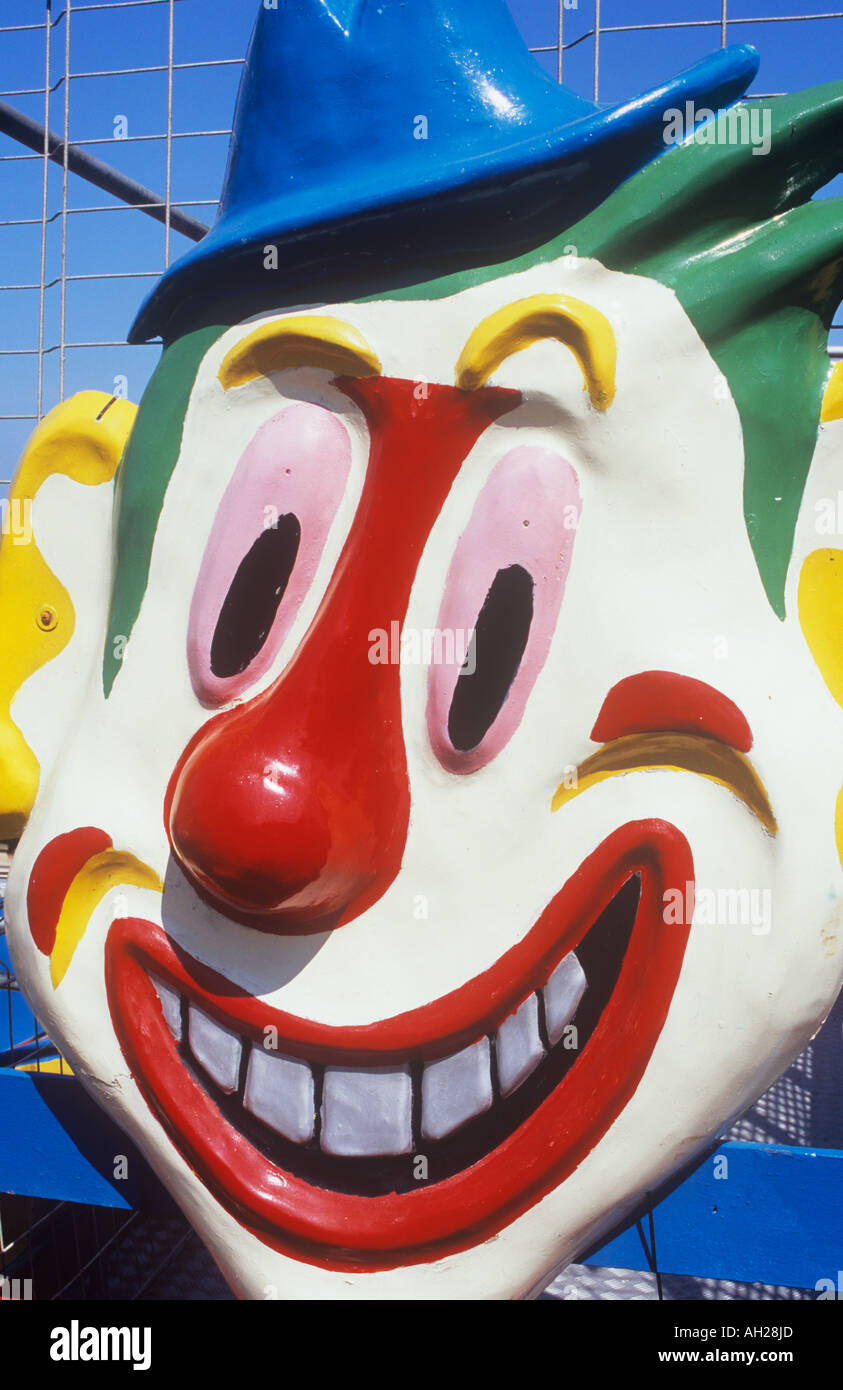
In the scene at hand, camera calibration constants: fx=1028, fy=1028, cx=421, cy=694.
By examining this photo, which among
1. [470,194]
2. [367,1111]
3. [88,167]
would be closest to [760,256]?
[470,194]

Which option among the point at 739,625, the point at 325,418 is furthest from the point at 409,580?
the point at 739,625

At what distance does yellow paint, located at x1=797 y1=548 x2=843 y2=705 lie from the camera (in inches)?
34.9

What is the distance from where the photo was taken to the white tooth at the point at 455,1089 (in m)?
0.92

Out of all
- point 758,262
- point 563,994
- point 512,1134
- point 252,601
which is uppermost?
point 758,262

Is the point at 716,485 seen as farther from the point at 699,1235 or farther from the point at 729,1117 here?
the point at 699,1235

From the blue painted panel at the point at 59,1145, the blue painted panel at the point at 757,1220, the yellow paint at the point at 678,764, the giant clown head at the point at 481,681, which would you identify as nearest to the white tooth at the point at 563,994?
the giant clown head at the point at 481,681

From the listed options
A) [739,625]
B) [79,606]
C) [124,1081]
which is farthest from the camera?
[79,606]

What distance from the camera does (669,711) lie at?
0.87 meters

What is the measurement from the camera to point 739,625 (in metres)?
0.88

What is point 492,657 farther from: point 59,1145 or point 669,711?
point 59,1145

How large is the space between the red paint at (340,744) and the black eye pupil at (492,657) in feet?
0.19

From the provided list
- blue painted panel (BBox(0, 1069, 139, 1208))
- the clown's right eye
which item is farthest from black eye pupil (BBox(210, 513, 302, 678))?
blue painted panel (BBox(0, 1069, 139, 1208))

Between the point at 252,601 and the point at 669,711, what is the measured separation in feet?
1.34

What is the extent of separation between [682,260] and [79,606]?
2.35 feet
